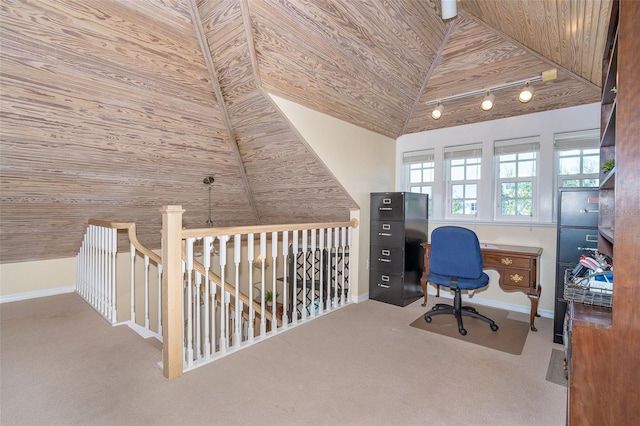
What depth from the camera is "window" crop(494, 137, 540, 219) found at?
11.3 feet

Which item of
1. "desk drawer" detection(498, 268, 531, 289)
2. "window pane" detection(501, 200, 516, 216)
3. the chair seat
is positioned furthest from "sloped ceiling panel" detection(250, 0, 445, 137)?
"desk drawer" detection(498, 268, 531, 289)

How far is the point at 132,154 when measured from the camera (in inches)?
122

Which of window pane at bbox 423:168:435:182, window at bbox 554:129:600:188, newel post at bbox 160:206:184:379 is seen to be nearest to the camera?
newel post at bbox 160:206:184:379

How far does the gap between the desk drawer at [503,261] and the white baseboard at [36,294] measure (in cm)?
508

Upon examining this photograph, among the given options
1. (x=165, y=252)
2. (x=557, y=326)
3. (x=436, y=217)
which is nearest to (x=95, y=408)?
(x=165, y=252)

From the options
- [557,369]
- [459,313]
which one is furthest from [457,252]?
[557,369]

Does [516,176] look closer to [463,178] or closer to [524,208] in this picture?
[524,208]

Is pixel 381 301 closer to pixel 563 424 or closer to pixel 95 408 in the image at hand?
pixel 563 424

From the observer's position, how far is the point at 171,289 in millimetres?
2023

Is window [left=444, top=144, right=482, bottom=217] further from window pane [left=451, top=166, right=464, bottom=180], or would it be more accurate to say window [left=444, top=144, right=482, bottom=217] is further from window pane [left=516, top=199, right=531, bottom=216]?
window pane [left=516, top=199, right=531, bottom=216]

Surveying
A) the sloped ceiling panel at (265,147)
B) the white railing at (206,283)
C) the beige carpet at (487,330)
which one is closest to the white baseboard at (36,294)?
the white railing at (206,283)

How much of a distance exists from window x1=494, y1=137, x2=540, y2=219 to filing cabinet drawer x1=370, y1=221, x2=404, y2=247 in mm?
1229

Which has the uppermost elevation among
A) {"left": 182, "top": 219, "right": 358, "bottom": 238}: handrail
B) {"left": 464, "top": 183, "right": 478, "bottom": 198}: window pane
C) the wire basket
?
{"left": 464, "top": 183, "right": 478, "bottom": 198}: window pane

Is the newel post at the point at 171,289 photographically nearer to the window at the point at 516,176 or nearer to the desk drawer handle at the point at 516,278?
the desk drawer handle at the point at 516,278
